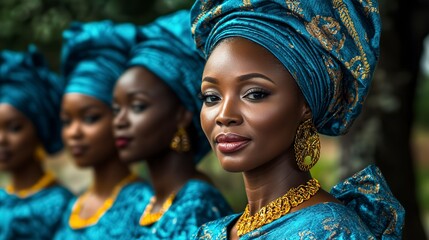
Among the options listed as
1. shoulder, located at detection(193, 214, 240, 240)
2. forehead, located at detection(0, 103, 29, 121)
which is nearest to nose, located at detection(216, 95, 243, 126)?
shoulder, located at detection(193, 214, 240, 240)

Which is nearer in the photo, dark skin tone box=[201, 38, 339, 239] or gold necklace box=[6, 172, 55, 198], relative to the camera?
dark skin tone box=[201, 38, 339, 239]

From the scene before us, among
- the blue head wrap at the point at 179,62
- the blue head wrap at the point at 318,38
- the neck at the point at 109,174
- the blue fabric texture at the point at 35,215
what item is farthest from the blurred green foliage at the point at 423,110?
the blue head wrap at the point at 318,38

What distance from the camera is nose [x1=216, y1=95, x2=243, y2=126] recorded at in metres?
3.21

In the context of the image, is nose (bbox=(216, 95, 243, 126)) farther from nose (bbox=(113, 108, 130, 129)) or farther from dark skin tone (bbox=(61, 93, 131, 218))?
dark skin tone (bbox=(61, 93, 131, 218))

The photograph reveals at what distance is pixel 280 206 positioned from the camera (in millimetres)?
3285

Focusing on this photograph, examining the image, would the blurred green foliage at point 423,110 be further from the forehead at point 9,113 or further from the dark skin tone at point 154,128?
the dark skin tone at point 154,128

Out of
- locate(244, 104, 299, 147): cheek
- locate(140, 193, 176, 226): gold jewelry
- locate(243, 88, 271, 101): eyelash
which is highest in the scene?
locate(243, 88, 271, 101): eyelash

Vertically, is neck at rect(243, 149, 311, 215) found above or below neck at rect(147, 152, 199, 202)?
above

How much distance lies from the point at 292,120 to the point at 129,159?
1794 millimetres

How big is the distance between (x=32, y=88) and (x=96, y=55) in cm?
114

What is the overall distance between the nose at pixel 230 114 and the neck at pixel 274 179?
25 cm

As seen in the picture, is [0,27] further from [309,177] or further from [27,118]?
[309,177]

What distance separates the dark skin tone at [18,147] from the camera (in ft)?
21.0

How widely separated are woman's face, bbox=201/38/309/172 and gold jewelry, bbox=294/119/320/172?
0.04 m
